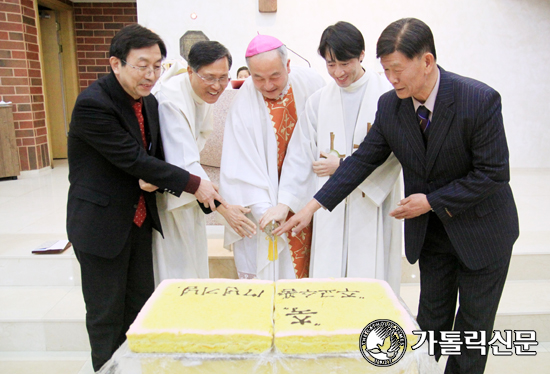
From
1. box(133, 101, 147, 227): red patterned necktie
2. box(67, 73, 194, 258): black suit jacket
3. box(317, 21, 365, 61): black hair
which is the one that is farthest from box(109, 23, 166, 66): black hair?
box(317, 21, 365, 61): black hair

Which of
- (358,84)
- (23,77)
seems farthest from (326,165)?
(23,77)

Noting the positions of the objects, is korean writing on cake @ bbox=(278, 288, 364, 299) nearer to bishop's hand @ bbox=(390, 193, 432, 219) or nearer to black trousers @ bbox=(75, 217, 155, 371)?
bishop's hand @ bbox=(390, 193, 432, 219)

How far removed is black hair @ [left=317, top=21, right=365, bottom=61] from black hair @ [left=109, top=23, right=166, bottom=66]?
2.69ft

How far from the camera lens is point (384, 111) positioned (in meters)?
2.12

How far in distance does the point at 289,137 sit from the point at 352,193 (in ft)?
1.69

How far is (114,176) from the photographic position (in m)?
2.18

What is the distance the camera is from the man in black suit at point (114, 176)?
2051mm

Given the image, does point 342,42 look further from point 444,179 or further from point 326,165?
point 444,179

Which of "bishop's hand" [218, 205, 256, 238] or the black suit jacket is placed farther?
"bishop's hand" [218, 205, 256, 238]

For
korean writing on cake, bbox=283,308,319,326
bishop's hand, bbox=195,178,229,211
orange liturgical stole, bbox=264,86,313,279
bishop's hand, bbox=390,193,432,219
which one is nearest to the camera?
korean writing on cake, bbox=283,308,319,326

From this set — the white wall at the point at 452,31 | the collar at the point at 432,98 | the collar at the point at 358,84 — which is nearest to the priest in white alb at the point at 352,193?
the collar at the point at 358,84

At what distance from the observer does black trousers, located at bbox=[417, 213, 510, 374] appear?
1.99 metres

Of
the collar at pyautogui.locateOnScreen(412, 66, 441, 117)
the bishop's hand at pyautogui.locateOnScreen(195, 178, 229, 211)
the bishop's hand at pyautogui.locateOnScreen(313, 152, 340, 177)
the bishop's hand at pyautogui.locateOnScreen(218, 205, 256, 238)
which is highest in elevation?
the collar at pyautogui.locateOnScreen(412, 66, 441, 117)

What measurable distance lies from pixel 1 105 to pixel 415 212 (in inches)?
285
